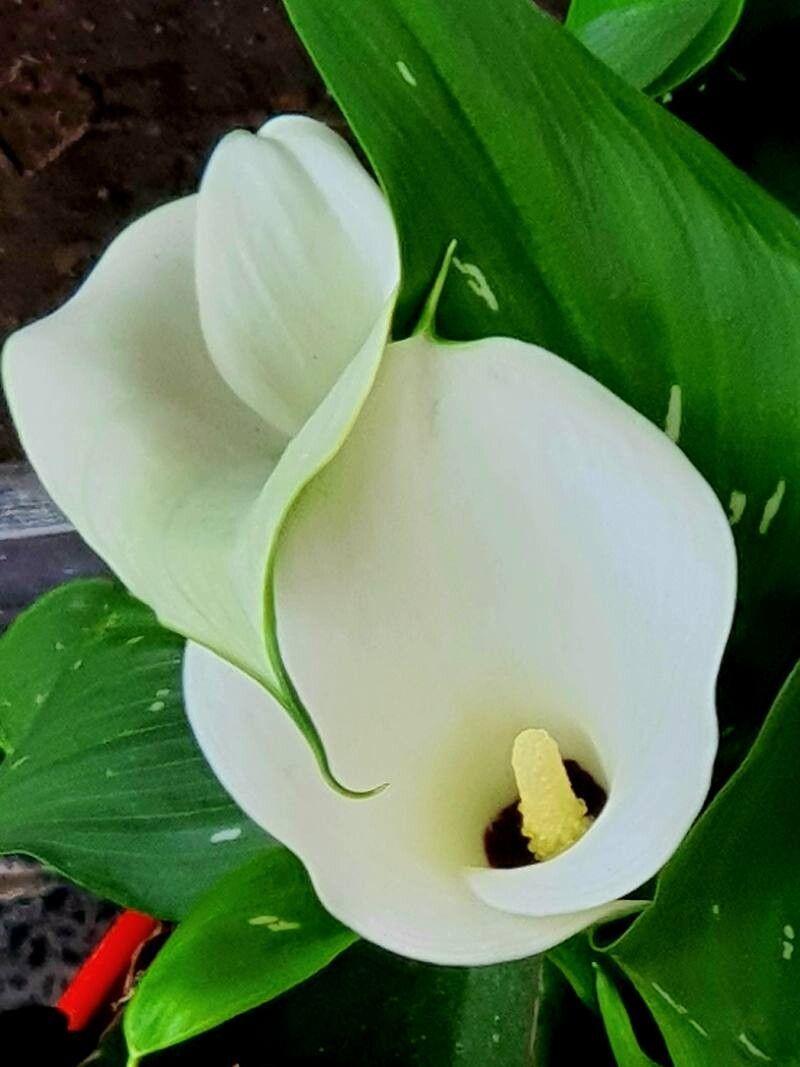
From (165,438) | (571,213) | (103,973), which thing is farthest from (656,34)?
(103,973)

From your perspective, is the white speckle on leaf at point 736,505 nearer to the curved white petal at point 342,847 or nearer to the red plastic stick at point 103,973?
the curved white petal at point 342,847

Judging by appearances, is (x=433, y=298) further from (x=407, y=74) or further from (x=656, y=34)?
(x=656, y=34)

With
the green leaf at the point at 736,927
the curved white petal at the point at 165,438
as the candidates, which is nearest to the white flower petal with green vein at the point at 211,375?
the curved white petal at the point at 165,438

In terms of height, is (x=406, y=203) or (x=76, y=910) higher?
(x=406, y=203)

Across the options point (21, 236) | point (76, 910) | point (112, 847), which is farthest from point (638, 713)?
point (76, 910)

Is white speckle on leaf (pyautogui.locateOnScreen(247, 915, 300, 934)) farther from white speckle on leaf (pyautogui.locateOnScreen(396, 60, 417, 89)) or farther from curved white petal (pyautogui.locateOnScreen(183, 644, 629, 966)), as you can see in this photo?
white speckle on leaf (pyautogui.locateOnScreen(396, 60, 417, 89))

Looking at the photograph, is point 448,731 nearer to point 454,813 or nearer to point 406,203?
point 454,813
